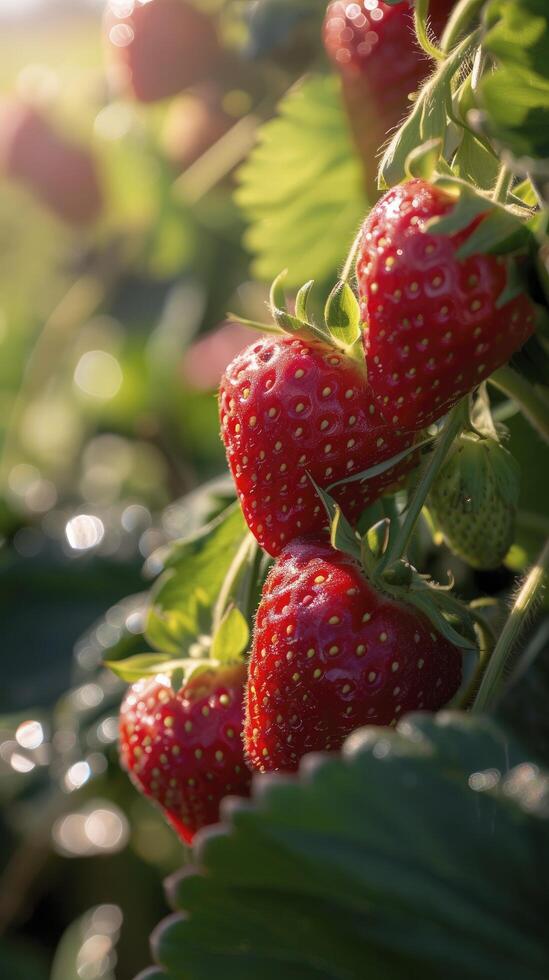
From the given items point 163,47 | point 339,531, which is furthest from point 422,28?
point 163,47

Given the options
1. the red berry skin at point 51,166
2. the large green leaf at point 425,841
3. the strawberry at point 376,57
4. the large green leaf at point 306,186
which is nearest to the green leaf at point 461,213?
the large green leaf at point 425,841

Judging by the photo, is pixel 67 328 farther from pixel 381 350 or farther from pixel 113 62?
pixel 381 350

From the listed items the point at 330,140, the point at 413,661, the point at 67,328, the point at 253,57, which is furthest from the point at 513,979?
the point at 67,328

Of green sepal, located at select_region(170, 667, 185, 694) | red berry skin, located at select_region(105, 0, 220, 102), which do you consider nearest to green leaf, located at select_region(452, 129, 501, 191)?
green sepal, located at select_region(170, 667, 185, 694)

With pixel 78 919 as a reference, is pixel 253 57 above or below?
above

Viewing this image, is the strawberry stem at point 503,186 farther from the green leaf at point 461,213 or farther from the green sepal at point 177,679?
the green sepal at point 177,679

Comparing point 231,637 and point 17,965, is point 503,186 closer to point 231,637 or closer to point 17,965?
point 231,637

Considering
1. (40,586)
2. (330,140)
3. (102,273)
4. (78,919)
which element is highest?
(330,140)

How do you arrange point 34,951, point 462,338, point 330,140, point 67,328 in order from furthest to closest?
point 67,328
point 34,951
point 330,140
point 462,338
